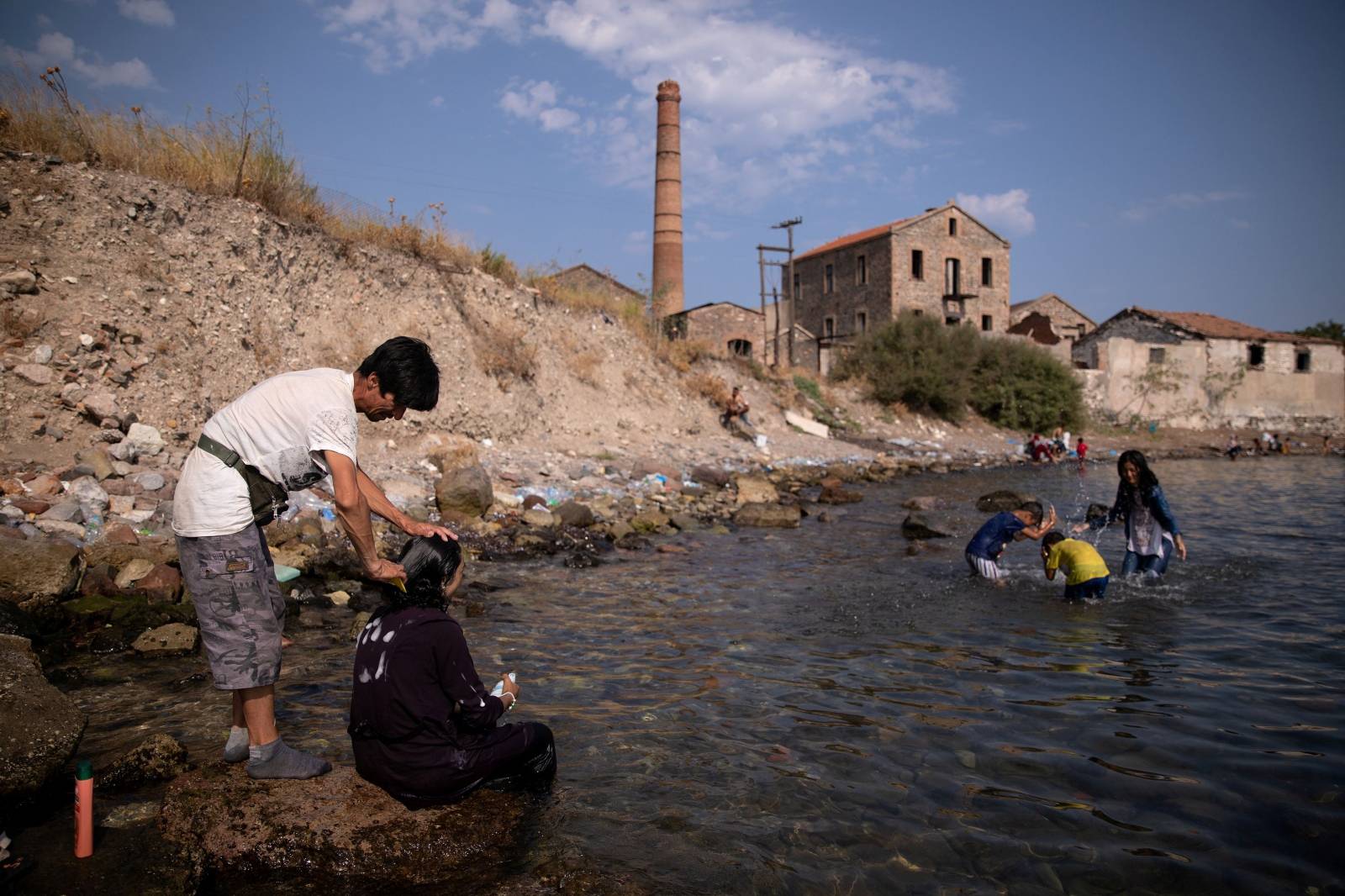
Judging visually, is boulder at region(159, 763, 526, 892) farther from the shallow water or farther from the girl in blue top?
the girl in blue top

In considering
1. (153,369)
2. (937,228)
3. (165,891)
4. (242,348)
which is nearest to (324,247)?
(242,348)

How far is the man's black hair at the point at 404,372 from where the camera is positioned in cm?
336

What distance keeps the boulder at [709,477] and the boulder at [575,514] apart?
476cm

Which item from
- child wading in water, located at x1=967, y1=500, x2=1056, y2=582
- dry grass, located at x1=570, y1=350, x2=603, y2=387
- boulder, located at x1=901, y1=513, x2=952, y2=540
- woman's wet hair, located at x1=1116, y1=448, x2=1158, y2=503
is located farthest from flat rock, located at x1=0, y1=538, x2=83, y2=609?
dry grass, located at x1=570, y1=350, x2=603, y2=387

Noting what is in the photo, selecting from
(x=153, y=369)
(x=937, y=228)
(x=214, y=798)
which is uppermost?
(x=937, y=228)

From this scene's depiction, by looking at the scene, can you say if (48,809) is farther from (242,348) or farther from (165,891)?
(242,348)

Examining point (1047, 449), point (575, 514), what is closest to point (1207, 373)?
point (1047, 449)

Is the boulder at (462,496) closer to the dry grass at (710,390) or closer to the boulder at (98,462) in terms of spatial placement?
the boulder at (98,462)

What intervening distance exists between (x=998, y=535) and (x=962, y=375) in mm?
24066

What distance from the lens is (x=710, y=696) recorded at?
5.20 metres

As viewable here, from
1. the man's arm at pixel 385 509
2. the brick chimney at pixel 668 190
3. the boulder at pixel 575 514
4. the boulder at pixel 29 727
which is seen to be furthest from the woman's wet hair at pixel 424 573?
the brick chimney at pixel 668 190

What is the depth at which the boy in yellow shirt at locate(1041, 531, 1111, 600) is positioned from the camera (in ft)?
24.8

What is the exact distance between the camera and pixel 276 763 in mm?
3336

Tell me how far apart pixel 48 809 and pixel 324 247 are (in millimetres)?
14004
